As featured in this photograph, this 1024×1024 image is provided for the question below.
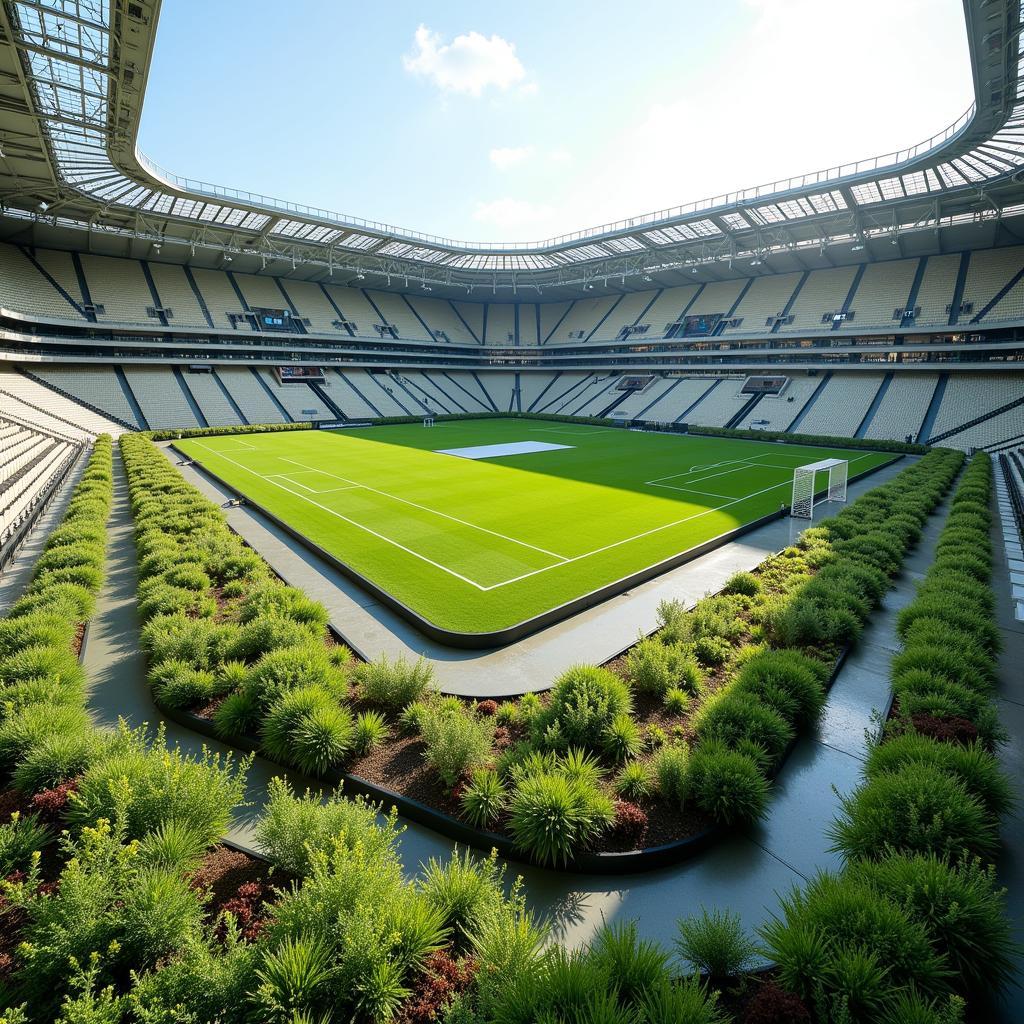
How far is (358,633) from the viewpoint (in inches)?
461

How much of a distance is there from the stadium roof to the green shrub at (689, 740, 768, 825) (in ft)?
92.5

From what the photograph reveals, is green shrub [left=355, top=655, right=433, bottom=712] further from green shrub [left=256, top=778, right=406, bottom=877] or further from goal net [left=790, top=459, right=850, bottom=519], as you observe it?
goal net [left=790, top=459, right=850, bottom=519]

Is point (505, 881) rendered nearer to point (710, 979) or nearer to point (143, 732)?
point (710, 979)

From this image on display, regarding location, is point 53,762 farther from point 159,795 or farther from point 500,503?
point 500,503

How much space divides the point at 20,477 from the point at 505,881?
25.8 meters

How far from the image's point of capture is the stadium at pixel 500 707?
4.10 meters

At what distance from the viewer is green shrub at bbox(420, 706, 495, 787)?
690 centimetres

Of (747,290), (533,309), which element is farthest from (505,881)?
(533,309)

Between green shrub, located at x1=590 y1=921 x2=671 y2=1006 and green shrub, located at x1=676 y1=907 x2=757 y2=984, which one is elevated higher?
green shrub, located at x1=590 y1=921 x2=671 y2=1006

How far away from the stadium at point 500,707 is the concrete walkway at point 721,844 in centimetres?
5

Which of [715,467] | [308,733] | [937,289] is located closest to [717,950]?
[308,733]

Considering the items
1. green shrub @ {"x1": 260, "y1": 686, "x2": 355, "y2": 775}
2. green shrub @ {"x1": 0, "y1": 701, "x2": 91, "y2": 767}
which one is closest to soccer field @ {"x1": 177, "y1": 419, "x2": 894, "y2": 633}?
green shrub @ {"x1": 260, "y1": 686, "x2": 355, "y2": 775}

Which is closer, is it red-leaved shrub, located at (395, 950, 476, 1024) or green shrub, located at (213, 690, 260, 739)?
red-leaved shrub, located at (395, 950, 476, 1024)

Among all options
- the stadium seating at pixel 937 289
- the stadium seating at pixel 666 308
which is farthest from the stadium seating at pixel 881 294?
the stadium seating at pixel 666 308
